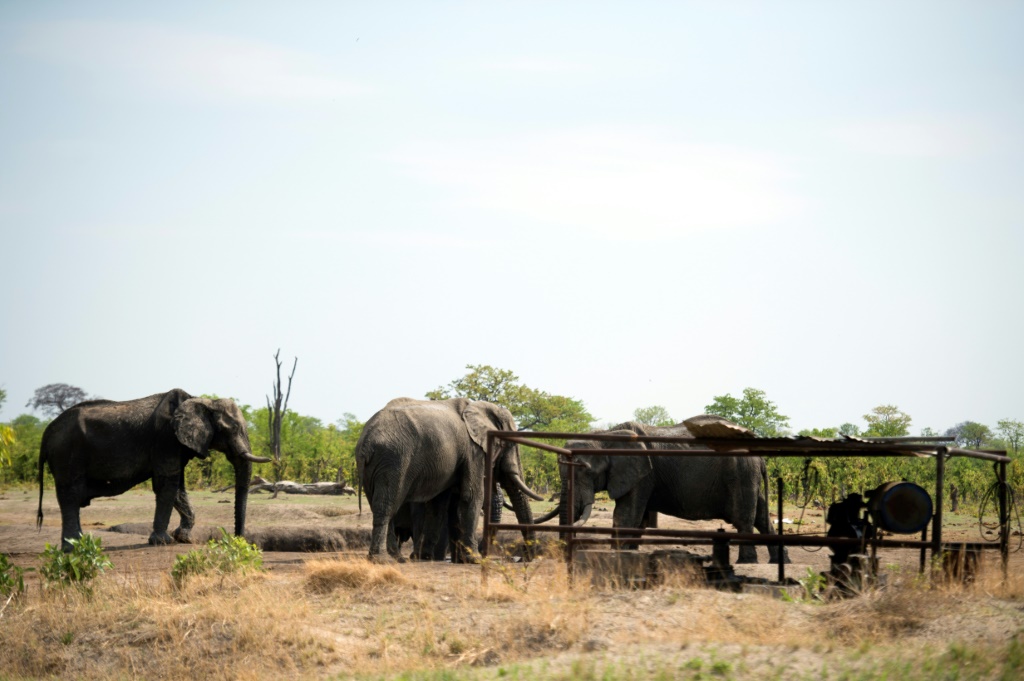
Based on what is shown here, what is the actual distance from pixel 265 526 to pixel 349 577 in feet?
30.5

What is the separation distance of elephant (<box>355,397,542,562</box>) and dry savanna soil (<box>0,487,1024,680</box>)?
1.82 m

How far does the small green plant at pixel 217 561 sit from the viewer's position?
1385cm

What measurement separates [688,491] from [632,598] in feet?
23.1

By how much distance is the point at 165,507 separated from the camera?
765 inches

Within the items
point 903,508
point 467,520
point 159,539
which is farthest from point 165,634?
point 903,508

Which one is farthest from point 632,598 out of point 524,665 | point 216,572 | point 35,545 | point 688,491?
point 35,545

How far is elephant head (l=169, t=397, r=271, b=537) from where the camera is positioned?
19250 millimetres

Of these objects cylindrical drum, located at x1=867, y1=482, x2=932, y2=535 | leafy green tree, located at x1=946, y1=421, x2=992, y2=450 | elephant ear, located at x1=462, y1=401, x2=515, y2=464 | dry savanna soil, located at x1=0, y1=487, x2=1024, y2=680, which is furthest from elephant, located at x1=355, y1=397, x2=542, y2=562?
leafy green tree, located at x1=946, y1=421, x2=992, y2=450

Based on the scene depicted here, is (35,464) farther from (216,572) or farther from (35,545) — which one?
(216,572)

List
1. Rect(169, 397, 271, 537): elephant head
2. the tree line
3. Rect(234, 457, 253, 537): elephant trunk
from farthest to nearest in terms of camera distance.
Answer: the tree line
Rect(234, 457, 253, 537): elephant trunk
Rect(169, 397, 271, 537): elephant head

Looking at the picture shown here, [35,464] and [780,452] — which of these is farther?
[35,464]

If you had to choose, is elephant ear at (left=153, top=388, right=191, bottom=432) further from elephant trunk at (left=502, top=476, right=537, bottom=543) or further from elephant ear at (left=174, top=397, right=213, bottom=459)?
elephant trunk at (left=502, top=476, right=537, bottom=543)

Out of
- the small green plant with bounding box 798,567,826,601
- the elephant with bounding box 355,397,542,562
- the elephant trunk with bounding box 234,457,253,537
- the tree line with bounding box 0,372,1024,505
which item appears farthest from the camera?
the tree line with bounding box 0,372,1024,505

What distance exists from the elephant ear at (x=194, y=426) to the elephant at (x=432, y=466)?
3.48m
